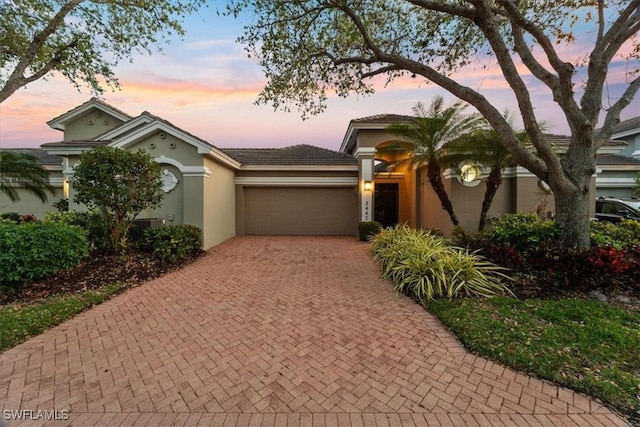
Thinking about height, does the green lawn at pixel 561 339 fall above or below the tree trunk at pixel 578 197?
below

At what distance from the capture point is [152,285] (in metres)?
6.07

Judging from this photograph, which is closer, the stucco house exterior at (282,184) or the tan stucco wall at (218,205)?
the stucco house exterior at (282,184)

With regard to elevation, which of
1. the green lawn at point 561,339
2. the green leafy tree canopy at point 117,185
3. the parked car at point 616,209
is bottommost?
the green lawn at point 561,339

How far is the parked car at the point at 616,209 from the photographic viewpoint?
425 inches

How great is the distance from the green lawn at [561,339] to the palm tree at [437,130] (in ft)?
18.8

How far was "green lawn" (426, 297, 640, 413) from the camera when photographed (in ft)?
9.29

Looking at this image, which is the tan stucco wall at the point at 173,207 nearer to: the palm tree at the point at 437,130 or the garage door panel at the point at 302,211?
the garage door panel at the point at 302,211

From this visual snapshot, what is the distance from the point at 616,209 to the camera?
38.8 ft

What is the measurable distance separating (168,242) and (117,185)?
2.04m

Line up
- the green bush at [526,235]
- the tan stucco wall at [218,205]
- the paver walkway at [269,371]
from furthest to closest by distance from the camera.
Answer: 1. the tan stucco wall at [218,205]
2. the green bush at [526,235]
3. the paver walkway at [269,371]

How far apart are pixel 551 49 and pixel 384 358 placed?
802cm

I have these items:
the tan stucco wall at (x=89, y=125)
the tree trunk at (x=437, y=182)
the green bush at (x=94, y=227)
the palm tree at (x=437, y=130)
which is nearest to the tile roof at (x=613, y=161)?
the palm tree at (x=437, y=130)

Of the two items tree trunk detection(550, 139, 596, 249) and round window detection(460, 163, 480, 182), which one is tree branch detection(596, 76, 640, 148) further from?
round window detection(460, 163, 480, 182)

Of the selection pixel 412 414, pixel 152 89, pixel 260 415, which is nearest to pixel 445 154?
pixel 412 414
